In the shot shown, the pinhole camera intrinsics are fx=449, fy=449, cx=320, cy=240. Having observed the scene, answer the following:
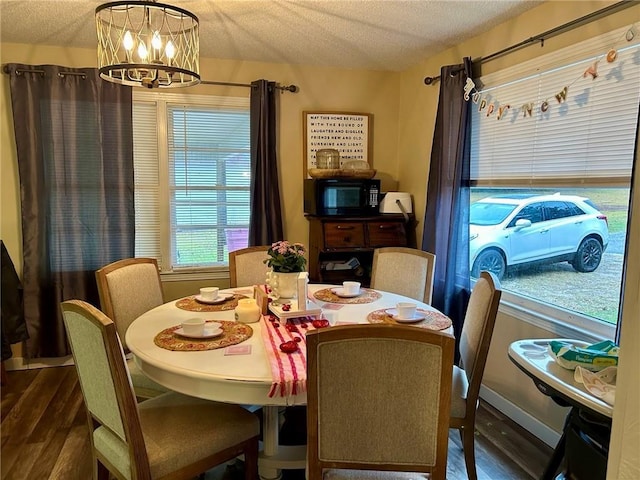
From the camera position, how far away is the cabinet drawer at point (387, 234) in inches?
137

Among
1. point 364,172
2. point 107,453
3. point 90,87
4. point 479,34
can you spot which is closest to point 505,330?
point 364,172

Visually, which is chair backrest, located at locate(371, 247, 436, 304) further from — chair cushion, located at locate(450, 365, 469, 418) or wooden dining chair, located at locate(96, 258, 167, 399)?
wooden dining chair, located at locate(96, 258, 167, 399)

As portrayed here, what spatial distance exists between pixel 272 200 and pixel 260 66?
1086mm

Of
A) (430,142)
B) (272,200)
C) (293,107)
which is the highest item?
(293,107)

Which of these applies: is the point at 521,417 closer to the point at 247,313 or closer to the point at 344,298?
the point at 344,298

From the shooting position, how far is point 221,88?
3.56 meters

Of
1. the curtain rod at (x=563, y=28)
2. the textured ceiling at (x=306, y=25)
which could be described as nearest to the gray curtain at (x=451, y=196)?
the curtain rod at (x=563, y=28)

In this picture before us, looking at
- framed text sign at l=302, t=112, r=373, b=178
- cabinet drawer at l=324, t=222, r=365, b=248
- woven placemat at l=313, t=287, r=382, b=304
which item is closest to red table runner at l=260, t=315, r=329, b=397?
woven placemat at l=313, t=287, r=382, b=304

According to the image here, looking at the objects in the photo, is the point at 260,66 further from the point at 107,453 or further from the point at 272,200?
the point at 107,453

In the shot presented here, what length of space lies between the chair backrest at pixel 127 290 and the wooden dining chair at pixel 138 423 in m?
0.66

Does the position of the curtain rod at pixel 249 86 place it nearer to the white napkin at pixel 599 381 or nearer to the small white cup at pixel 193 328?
the small white cup at pixel 193 328

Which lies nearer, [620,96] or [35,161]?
[620,96]

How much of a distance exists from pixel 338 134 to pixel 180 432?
9.19 feet

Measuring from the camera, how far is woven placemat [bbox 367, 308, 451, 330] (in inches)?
76.2
